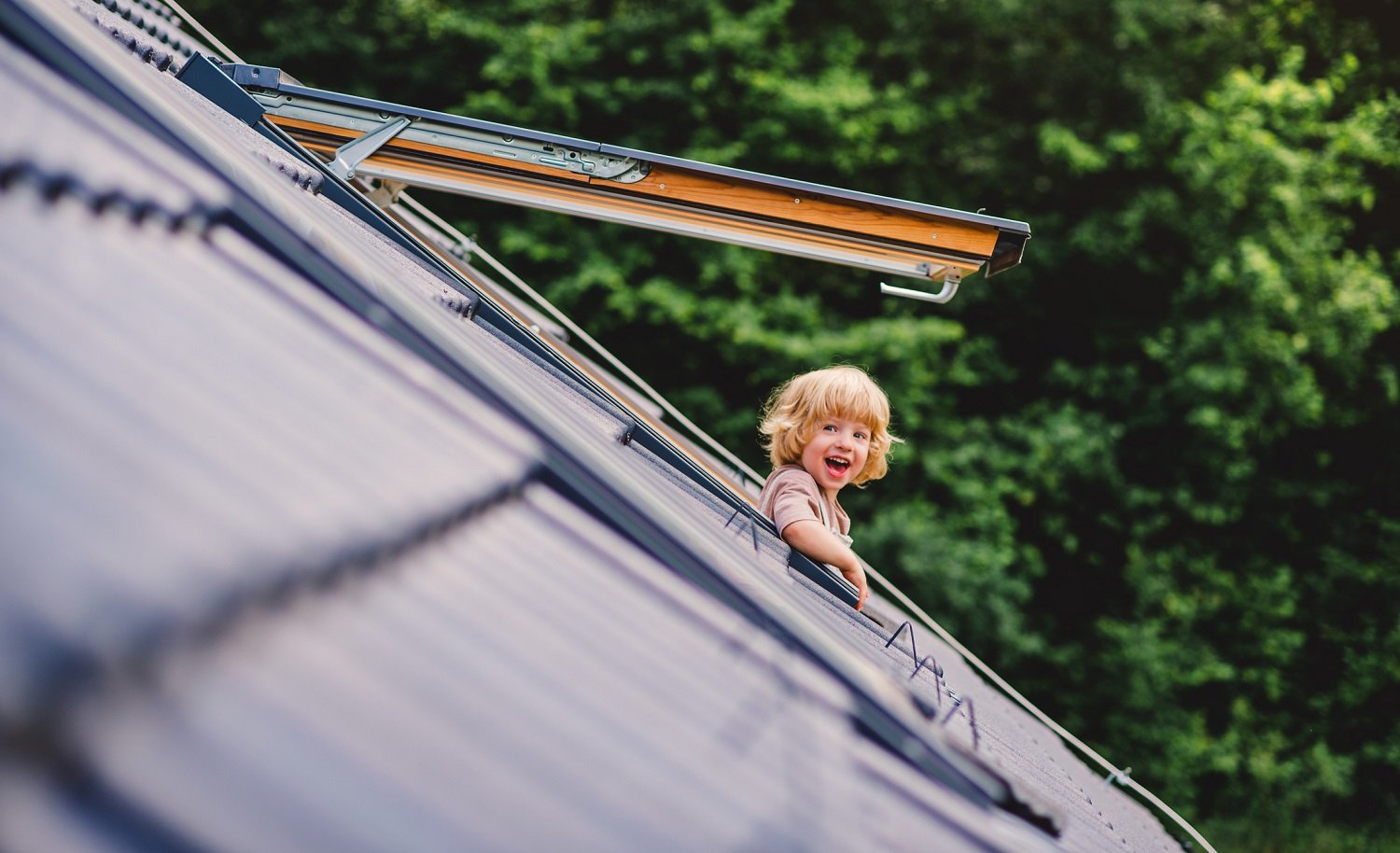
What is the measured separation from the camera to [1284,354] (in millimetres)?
10984

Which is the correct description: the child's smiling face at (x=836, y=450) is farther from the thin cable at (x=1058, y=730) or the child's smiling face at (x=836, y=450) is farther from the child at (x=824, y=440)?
the thin cable at (x=1058, y=730)

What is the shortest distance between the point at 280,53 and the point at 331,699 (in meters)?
12.3

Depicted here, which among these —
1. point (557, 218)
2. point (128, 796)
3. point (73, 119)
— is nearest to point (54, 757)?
point (128, 796)

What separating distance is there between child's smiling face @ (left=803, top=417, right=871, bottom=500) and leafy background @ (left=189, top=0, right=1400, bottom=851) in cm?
784

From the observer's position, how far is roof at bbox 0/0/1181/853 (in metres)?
0.55

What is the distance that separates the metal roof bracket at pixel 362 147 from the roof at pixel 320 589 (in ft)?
6.09

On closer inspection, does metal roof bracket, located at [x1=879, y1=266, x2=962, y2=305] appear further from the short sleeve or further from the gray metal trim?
the short sleeve

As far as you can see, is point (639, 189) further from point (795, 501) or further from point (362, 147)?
point (795, 501)

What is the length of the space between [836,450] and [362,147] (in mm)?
1685

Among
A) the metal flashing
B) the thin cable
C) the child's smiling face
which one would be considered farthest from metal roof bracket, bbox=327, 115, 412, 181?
the thin cable

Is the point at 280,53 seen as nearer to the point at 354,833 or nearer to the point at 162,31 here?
the point at 162,31

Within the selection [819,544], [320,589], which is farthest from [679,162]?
[320,589]

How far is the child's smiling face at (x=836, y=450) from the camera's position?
295cm

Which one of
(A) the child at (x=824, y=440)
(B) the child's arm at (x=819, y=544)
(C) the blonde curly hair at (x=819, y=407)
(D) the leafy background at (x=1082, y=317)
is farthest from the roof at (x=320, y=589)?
(D) the leafy background at (x=1082, y=317)
